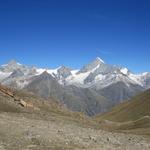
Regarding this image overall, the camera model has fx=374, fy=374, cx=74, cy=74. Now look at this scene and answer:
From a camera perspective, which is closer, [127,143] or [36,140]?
[36,140]

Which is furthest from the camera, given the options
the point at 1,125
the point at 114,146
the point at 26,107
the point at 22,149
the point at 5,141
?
the point at 26,107

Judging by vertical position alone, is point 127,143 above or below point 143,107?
below

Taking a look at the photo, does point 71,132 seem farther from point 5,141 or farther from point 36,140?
point 5,141

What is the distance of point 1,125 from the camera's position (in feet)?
123

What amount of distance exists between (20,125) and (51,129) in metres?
3.33

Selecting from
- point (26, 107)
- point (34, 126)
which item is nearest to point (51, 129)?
point (34, 126)

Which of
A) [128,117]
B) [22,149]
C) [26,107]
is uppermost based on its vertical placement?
[128,117]

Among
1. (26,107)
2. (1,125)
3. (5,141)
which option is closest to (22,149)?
(5,141)

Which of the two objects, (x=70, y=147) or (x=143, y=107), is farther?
(x=143, y=107)

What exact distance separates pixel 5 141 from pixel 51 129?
949 cm

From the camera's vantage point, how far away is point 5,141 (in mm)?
31188

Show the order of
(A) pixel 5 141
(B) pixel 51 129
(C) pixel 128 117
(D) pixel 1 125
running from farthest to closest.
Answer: (C) pixel 128 117 < (B) pixel 51 129 < (D) pixel 1 125 < (A) pixel 5 141

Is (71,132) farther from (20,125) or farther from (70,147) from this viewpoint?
(70,147)

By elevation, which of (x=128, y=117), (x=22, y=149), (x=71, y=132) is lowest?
(x=22, y=149)
